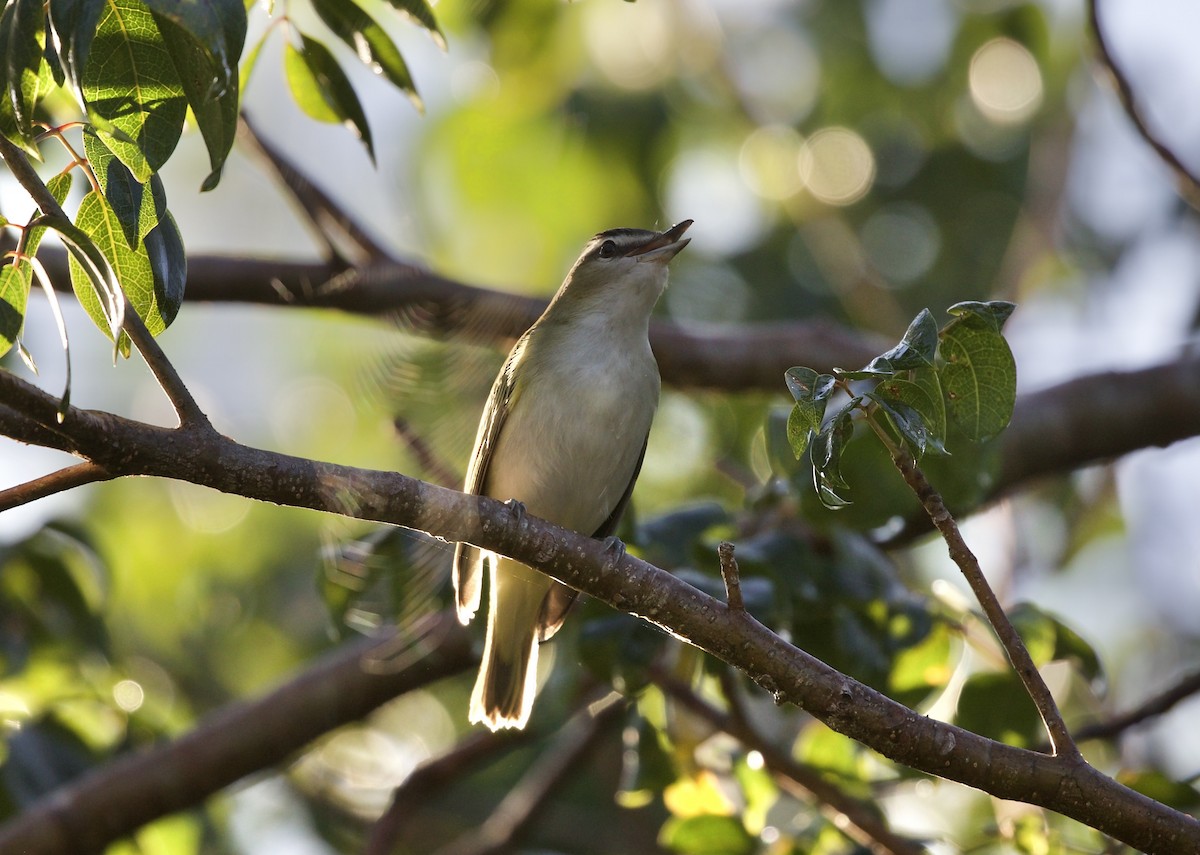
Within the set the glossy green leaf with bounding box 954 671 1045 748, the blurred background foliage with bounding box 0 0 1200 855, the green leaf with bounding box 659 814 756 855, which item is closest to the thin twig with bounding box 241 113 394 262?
the blurred background foliage with bounding box 0 0 1200 855

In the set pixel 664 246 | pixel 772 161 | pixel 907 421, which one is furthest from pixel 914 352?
pixel 772 161

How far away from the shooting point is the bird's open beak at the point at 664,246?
15.0 feet

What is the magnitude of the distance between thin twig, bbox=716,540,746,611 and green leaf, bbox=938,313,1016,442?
53cm

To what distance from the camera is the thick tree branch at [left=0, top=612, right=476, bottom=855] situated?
4578 mm

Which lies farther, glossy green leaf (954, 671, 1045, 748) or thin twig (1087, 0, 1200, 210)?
thin twig (1087, 0, 1200, 210)

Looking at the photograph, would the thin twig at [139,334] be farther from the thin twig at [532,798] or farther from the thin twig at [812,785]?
the thin twig at [532,798]

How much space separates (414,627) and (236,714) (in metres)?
1.00

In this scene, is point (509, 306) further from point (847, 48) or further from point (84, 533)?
point (847, 48)

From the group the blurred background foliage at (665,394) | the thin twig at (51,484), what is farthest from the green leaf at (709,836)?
the thin twig at (51,484)

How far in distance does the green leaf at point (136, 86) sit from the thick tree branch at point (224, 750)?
2.91 meters

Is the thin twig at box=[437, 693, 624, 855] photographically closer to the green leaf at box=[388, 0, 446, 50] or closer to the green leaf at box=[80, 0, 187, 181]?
the green leaf at box=[388, 0, 446, 50]

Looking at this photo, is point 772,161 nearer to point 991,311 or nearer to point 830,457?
point 991,311

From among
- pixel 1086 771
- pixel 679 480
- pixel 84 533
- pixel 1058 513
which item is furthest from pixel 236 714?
pixel 1058 513

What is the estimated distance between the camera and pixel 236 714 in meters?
4.88
